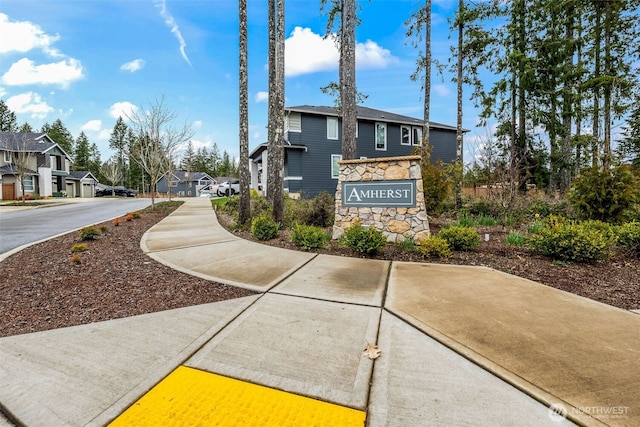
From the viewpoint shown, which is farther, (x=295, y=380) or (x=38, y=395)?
(x=295, y=380)

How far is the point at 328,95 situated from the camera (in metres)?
16.4

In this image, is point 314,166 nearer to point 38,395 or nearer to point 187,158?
point 38,395

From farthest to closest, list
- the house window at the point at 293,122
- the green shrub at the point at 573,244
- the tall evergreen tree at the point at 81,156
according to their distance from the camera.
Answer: the tall evergreen tree at the point at 81,156 < the house window at the point at 293,122 < the green shrub at the point at 573,244

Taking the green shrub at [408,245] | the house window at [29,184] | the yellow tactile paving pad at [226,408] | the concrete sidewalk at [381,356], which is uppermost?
the house window at [29,184]

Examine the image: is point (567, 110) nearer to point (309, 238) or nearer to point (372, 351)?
point (309, 238)

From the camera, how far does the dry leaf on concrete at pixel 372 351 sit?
7.36ft

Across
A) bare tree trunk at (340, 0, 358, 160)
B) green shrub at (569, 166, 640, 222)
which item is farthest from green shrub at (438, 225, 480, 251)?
green shrub at (569, 166, 640, 222)

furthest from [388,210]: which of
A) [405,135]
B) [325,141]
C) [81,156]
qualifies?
[81,156]

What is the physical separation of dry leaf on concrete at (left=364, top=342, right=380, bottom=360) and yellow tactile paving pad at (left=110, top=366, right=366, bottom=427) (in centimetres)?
57

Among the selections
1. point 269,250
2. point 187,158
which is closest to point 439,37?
point 269,250

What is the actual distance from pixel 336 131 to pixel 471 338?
2021cm

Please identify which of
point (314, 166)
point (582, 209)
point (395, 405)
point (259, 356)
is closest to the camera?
point (395, 405)

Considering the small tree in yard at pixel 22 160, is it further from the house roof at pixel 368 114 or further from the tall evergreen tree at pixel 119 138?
the tall evergreen tree at pixel 119 138

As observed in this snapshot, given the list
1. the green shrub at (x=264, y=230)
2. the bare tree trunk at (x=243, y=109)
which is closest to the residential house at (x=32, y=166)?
the bare tree trunk at (x=243, y=109)
